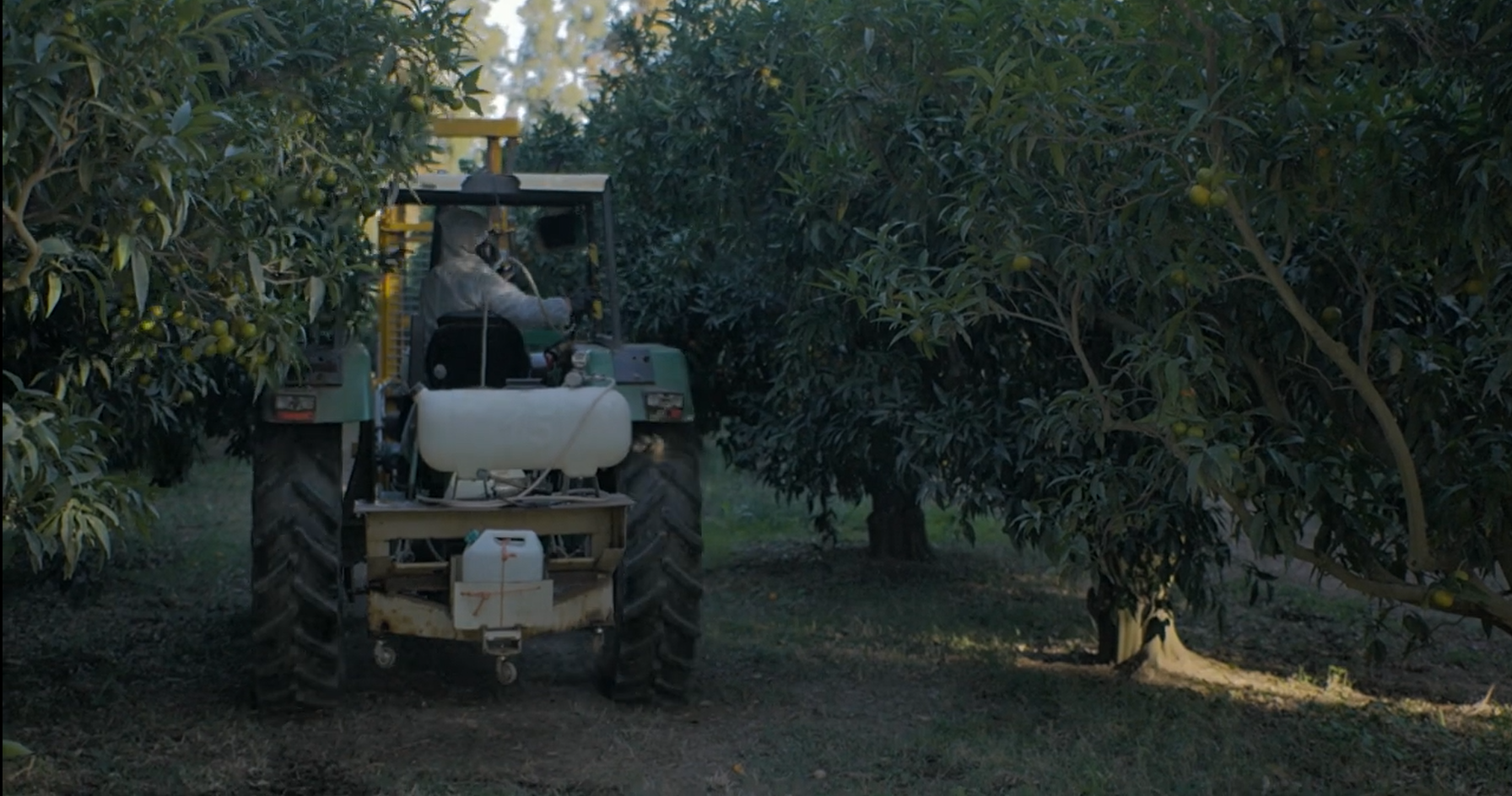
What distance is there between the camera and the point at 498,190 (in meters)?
7.57

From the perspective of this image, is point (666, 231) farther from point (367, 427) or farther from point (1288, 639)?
point (1288, 639)

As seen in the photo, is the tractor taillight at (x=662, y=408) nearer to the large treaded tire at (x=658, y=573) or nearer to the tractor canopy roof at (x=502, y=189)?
the large treaded tire at (x=658, y=573)

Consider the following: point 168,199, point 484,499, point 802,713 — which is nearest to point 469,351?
point 484,499

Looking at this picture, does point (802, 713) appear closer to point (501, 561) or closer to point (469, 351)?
point (501, 561)

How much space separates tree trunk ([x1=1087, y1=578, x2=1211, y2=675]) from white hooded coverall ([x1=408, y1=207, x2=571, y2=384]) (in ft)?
9.88

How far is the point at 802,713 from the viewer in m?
7.04

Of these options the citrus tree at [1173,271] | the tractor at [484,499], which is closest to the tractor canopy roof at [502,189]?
the tractor at [484,499]

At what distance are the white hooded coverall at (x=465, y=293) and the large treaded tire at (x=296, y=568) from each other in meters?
0.83

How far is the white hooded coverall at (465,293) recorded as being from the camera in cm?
691

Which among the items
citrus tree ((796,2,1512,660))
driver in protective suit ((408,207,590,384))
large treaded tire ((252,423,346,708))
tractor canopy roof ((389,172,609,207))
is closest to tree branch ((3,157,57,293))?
citrus tree ((796,2,1512,660))

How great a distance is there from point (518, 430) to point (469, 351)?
124 centimetres

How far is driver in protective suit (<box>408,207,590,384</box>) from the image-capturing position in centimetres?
690

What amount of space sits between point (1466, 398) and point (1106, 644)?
11.4 ft

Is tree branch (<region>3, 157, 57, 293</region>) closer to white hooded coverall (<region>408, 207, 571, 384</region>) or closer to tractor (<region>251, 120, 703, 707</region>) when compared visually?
tractor (<region>251, 120, 703, 707</region>)
